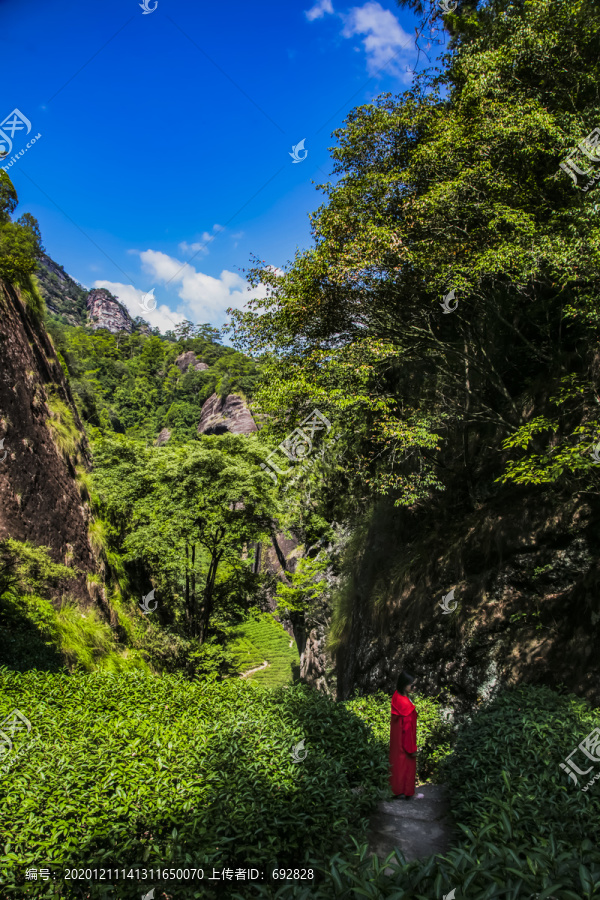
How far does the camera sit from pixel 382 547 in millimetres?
11789

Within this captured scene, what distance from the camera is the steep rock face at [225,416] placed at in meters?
47.1

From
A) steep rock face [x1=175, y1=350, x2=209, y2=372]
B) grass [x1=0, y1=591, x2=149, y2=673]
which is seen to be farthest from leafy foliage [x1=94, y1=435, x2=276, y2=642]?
steep rock face [x1=175, y1=350, x2=209, y2=372]

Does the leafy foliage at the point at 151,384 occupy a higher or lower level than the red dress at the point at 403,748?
higher

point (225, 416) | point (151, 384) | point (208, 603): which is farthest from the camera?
point (151, 384)

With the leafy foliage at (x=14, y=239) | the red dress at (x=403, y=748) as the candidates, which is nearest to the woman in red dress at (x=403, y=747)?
the red dress at (x=403, y=748)

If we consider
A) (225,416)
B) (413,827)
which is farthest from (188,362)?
(413,827)

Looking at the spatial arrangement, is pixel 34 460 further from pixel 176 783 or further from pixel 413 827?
pixel 413 827

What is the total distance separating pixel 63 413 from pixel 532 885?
16.8 meters

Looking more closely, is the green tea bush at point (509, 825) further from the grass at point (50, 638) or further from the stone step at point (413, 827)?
the grass at point (50, 638)

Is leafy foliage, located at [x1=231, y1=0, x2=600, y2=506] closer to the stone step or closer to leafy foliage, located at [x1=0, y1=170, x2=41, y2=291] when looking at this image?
the stone step

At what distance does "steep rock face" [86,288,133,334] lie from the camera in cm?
11256

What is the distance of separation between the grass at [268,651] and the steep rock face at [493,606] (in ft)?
29.5

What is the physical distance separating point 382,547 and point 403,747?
7409 millimetres

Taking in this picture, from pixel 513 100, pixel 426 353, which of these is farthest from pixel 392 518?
pixel 513 100
